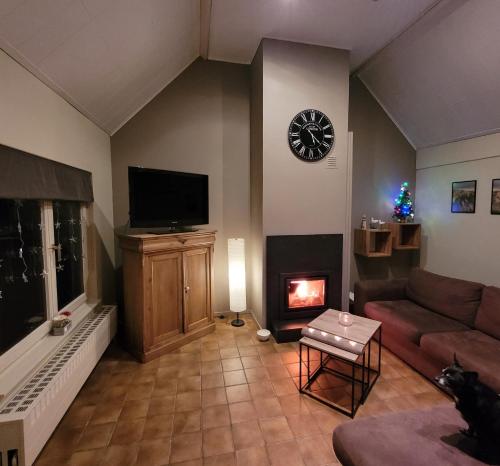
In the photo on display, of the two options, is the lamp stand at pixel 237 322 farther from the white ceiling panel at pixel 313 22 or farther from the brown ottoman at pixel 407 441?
the white ceiling panel at pixel 313 22

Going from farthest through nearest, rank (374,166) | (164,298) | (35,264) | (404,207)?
1. (374,166)
2. (404,207)
3. (164,298)
4. (35,264)

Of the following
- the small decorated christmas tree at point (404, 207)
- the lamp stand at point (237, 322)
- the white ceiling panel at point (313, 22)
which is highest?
the white ceiling panel at point (313, 22)

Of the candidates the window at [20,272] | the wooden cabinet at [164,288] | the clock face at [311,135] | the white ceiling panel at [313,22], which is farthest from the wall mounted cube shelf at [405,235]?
the window at [20,272]

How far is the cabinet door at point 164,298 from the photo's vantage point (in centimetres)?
276

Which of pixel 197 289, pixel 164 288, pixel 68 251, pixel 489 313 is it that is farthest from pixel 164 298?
pixel 489 313

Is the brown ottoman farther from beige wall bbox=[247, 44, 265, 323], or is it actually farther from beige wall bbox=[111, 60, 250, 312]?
beige wall bbox=[111, 60, 250, 312]

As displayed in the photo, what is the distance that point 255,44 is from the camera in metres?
3.29

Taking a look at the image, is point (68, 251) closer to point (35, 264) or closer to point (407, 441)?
point (35, 264)

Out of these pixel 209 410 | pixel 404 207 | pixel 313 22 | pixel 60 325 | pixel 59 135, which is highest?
pixel 313 22

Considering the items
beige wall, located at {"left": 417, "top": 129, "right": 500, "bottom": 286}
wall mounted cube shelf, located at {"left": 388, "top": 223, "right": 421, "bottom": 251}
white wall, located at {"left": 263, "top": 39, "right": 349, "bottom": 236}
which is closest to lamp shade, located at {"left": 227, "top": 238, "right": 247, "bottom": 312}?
white wall, located at {"left": 263, "top": 39, "right": 349, "bottom": 236}

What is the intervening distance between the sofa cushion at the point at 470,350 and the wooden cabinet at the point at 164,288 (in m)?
2.30

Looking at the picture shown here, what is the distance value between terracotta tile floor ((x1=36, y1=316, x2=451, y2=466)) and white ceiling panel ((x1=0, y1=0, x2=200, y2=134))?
245cm

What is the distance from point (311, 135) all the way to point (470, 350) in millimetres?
2562

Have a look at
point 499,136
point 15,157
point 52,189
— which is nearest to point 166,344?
point 52,189
